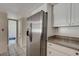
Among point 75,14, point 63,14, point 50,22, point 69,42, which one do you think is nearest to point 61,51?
point 69,42

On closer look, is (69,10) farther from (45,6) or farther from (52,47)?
(45,6)

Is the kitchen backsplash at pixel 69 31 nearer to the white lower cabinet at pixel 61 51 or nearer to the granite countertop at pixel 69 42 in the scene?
the granite countertop at pixel 69 42

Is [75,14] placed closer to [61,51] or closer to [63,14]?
[63,14]

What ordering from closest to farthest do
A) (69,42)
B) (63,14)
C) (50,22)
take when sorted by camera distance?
(69,42)
(63,14)
(50,22)

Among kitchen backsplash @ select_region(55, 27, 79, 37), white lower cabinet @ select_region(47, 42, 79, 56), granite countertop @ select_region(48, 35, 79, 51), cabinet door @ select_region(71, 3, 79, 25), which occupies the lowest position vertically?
white lower cabinet @ select_region(47, 42, 79, 56)

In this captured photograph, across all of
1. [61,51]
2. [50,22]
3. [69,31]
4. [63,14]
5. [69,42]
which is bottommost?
[61,51]

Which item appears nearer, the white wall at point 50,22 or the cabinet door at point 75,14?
the cabinet door at point 75,14

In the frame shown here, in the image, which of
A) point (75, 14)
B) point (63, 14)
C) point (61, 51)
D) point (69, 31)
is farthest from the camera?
point (69, 31)

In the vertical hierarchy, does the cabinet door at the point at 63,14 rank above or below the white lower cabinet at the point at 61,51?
above

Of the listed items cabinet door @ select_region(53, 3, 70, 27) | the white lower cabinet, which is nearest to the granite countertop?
the white lower cabinet

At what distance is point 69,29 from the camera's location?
2.11m

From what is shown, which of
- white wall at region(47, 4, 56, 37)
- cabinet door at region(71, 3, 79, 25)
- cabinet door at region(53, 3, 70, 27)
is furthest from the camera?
white wall at region(47, 4, 56, 37)

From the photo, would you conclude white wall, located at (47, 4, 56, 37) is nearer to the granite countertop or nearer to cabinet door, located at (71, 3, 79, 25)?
the granite countertop

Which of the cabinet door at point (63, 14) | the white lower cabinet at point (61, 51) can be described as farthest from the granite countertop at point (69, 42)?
the cabinet door at point (63, 14)
